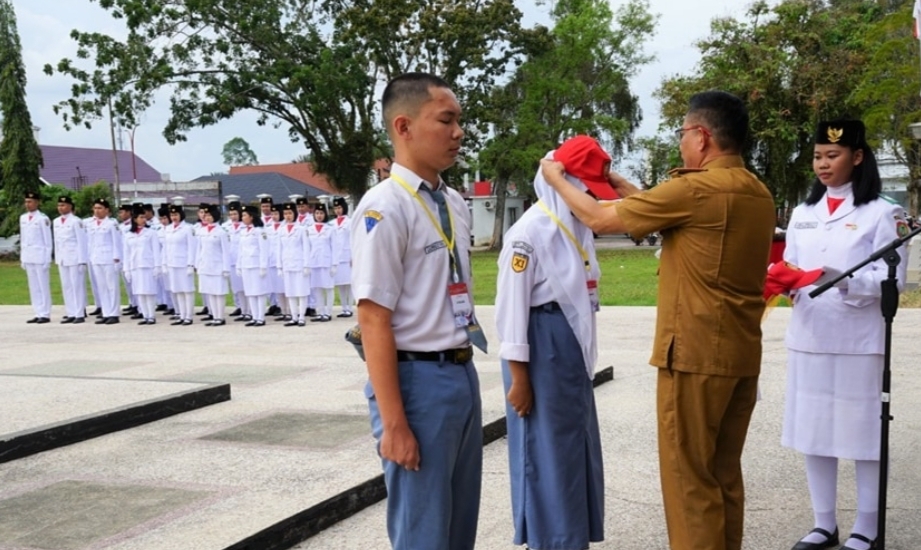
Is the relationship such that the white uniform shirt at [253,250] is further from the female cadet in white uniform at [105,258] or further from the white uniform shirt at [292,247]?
the female cadet in white uniform at [105,258]

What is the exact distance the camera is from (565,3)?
44312 mm

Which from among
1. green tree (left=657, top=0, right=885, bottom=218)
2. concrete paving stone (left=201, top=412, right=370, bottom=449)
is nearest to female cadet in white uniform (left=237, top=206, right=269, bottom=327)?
concrete paving stone (left=201, top=412, right=370, bottom=449)

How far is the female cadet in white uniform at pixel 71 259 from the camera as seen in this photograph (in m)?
16.1

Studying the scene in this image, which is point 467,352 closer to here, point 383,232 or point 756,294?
point 383,232

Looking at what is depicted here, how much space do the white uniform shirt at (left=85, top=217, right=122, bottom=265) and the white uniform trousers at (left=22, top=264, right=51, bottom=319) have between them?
0.78 meters

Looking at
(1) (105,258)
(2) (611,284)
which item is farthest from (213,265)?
(2) (611,284)

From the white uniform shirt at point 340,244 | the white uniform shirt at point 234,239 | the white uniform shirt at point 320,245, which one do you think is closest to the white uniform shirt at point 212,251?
the white uniform shirt at point 234,239

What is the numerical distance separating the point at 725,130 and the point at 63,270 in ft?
48.8

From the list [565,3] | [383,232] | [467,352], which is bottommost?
[467,352]

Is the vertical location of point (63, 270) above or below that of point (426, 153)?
below

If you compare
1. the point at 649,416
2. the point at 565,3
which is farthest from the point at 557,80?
the point at 649,416

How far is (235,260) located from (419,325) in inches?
533

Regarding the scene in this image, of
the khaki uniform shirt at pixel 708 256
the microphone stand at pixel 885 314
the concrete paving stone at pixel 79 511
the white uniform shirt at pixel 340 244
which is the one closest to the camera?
the khaki uniform shirt at pixel 708 256

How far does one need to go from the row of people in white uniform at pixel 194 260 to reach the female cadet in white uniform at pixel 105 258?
17 millimetres
